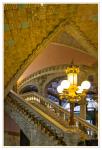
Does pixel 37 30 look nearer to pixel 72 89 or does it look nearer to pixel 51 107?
pixel 72 89

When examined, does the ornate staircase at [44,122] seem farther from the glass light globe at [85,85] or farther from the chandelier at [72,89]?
the glass light globe at [85,85]

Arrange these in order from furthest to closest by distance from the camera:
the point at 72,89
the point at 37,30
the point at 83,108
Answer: the point at 83,108
the point at 72,89
the point at 37,30

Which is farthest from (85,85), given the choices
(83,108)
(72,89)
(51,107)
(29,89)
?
(29,89)

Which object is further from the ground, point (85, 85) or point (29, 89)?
point (29, 89)

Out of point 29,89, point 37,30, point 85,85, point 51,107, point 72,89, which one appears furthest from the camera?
point 29,89

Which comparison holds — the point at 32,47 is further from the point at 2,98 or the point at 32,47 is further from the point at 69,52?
the point at 69,52

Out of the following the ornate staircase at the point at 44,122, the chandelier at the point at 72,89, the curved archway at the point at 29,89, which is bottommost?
the ornate staircase at the point at 44,122

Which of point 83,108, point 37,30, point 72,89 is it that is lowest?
point 83,108

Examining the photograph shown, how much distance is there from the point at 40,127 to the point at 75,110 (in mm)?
565

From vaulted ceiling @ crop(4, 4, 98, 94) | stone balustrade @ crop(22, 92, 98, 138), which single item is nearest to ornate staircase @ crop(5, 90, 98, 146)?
stone balustrade @ crop(22, 92, 98, 138)

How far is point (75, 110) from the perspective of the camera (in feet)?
17.3

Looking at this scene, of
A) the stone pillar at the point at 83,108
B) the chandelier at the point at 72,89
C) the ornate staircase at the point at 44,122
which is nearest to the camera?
the chandelier at the point at 72,89

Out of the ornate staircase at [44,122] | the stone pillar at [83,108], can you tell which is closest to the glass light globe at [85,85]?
the stone pillar at [83,108]

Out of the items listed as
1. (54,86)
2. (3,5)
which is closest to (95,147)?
(3,5)
